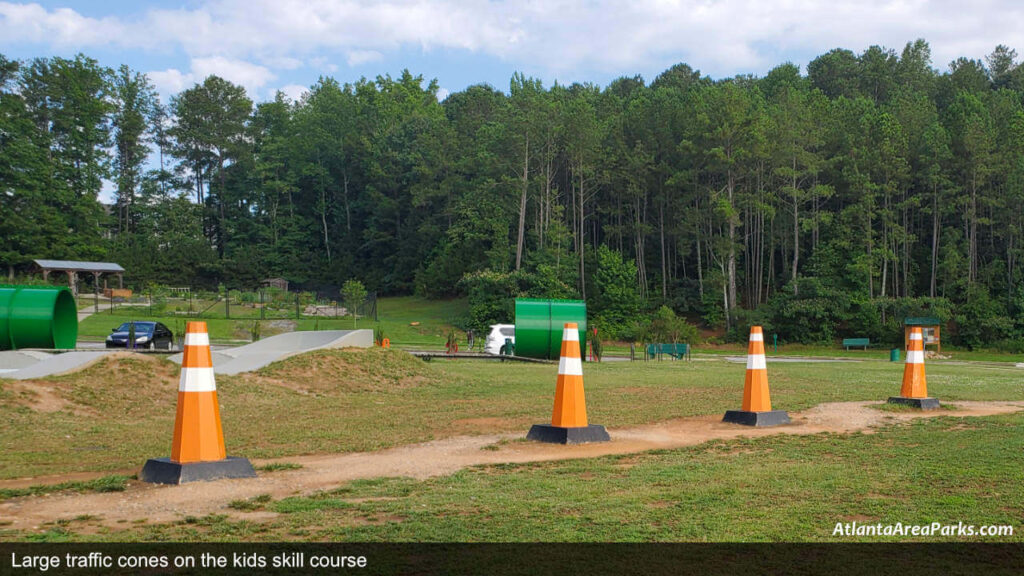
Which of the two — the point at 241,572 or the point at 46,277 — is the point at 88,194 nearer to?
the point at 46,277

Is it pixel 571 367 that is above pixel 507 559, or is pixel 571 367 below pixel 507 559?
above

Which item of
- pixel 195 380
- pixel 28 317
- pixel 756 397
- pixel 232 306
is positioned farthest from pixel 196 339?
pixel 232 306

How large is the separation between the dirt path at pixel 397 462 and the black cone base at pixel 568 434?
14 cm

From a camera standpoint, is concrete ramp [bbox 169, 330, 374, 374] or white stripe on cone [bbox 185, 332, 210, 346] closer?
white stripe on cone [bbox 185, 332, 210, 346]

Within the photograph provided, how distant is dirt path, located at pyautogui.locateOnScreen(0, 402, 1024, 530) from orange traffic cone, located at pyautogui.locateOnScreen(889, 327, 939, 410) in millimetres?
383

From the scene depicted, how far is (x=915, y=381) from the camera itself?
470 inches

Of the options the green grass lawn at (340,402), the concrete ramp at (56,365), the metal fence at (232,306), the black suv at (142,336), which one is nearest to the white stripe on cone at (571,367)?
the green grass lawn at (340,402)

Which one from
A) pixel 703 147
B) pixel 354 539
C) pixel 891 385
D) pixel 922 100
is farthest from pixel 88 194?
pixel 354 539

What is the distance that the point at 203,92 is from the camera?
315 feet

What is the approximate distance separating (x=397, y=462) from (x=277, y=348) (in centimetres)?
1826

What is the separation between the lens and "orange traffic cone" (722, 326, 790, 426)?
10.0m

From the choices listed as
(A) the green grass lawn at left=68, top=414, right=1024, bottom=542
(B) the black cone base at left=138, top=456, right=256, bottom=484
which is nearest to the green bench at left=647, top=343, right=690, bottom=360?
(A) the green grass lawn at left=68, top=414, right=1024, bottom=542

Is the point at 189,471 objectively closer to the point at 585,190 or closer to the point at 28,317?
the point at 28,317

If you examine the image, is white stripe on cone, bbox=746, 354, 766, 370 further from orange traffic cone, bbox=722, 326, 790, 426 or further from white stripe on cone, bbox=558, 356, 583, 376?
white stripe on cone, bbox=558, 356, 583, 376
